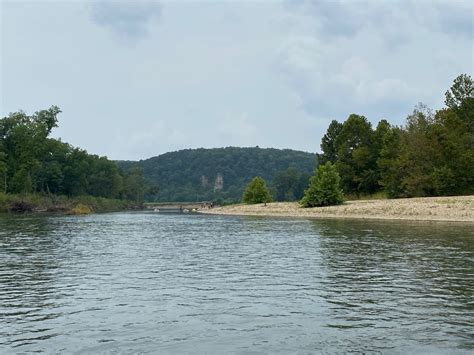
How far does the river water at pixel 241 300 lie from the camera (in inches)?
441

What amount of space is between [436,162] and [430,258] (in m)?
61.7

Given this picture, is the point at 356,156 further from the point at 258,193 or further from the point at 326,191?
the point at 258,193

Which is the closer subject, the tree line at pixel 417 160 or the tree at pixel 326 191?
the tree line at pixel 417 160

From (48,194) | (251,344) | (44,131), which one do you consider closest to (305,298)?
(251,344)

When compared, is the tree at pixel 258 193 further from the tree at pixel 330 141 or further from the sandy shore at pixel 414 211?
the sandy shore at pixel 414 211

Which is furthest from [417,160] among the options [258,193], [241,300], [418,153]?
[241,300]

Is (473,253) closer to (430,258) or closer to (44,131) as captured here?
(430,258)

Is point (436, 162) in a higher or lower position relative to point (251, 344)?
higher

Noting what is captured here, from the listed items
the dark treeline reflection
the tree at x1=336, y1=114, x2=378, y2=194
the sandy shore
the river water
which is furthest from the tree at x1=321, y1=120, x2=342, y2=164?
the river water

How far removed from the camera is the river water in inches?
441

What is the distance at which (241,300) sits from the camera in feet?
50.8

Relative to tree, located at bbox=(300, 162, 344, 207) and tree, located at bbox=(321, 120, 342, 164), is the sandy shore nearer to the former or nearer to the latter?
tree, located at bbox=(300, 162, 344, 207)

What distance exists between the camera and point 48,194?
15475cm

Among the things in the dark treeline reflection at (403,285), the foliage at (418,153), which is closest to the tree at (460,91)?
the foliage at (418,153)
